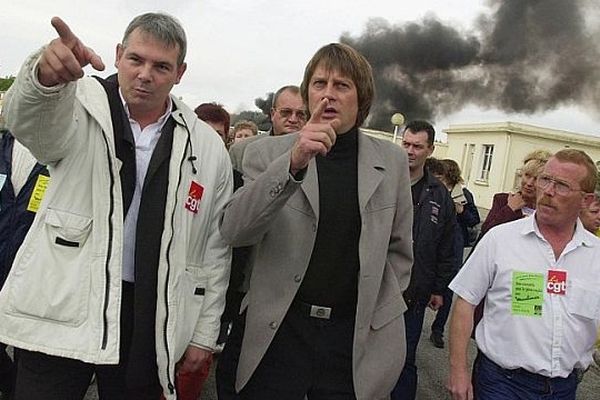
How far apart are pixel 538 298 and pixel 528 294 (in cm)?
4

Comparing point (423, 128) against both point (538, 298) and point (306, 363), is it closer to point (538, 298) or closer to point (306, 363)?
point (538, 298)

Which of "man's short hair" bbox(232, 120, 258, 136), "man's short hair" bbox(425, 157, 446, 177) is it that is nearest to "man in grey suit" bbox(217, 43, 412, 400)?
"man's short hair" bbox(232, 120, 258, 136)

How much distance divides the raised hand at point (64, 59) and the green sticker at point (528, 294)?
1.93 metres

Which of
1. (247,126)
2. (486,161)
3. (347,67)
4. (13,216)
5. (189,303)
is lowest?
(189,303)

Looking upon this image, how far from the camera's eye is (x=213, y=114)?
4848mm

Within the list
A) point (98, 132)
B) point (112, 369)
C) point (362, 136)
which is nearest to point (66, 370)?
point (112, 369)

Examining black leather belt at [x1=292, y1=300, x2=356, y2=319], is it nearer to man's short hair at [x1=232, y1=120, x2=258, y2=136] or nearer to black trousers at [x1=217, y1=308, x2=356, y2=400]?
black trousers at [x1=217, y1=308, x2=356, y2=400]

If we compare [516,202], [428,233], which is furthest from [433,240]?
[516,202]

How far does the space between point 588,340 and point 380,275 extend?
43.9 inches

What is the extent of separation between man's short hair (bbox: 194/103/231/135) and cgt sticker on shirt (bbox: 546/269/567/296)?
299 centimetres

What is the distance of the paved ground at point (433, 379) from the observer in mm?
4605

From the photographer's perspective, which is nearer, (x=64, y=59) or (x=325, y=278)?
(x=64, y=59)

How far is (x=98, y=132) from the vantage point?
2033 millimetres

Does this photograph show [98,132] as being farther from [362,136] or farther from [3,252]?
[3,252]
